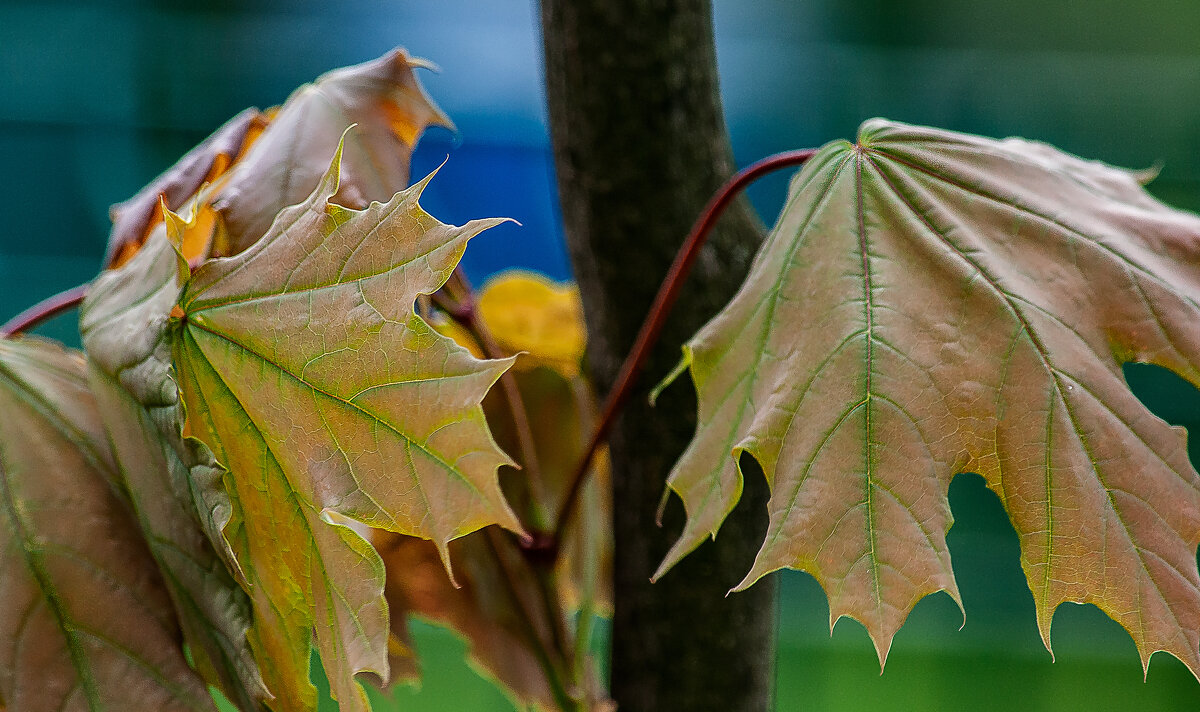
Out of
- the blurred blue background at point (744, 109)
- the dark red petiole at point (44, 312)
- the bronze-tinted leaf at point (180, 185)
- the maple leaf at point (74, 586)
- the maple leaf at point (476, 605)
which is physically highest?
the bronze-tinted leaf at point (180, 185)

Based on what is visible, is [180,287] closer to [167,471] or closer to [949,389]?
[167,471]

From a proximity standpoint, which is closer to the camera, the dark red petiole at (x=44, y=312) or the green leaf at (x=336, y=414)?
the green leaf at (x=336, y=414)

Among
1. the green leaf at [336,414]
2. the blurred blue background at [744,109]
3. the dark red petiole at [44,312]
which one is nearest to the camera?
the green leaf at [336,414]

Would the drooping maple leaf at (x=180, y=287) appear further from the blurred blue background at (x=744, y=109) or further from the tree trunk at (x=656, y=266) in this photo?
the blurred blue background at (x=744, y=109)

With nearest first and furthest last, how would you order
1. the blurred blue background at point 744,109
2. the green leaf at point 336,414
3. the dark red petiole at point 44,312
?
the green leaf at point 336,414 → the dark red petiole at point 44,312 → the blurred blue background at point 744,109

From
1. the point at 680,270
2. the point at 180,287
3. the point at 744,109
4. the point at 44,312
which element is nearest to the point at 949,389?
the point at 680,270

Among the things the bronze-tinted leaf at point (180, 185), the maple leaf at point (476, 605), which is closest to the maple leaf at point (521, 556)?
the maple leaf at point (476, 605)

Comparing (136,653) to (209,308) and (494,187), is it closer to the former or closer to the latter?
(209,308)

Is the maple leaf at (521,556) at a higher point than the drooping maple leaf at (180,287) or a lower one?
lower

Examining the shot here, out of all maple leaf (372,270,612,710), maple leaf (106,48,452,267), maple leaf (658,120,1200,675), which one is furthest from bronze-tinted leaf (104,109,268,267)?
maple leaf (658,120,1200,675)
